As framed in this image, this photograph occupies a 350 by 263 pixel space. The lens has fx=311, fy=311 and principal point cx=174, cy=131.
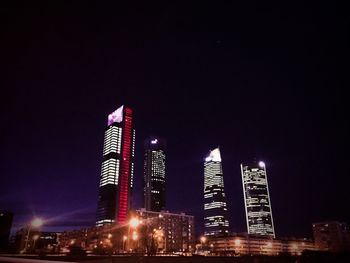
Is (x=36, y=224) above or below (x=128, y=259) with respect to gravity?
above

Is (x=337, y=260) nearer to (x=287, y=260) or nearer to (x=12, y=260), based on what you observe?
(x=287, y=260)

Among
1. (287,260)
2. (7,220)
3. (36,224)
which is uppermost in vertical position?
(7,220)

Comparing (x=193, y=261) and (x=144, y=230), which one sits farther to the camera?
(x=144, y=230)

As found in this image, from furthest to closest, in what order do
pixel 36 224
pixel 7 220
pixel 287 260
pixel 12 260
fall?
pixel 7 220 → pixel 287 260 → pixel 36 224 → pixel 12 260

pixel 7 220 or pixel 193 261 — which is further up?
pixel 7 220

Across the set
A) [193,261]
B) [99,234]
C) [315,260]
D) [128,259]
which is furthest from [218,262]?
[99,234]

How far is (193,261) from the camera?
68.0m

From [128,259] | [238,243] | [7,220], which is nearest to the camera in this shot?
[128,259]

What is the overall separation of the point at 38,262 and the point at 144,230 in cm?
11494

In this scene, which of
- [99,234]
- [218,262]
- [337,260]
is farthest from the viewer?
[99,234]

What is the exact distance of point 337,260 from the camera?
74625 millimetres

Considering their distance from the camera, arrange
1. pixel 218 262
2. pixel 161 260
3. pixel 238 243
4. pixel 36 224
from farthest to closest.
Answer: pixel 238 243 → pixel 218 262 → pixel 36 224 → pixel 161 260

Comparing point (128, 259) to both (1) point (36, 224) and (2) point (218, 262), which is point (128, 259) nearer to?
(1) point (36, 224)

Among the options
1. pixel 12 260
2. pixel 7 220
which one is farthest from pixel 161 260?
pixel 7 220
